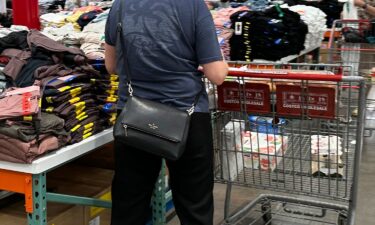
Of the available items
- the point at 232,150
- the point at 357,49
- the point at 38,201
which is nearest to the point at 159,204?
the point at 232,150

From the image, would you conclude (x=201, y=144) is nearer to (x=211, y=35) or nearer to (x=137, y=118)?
(x=137, y=118)

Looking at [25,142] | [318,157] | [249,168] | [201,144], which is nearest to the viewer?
[25,142]

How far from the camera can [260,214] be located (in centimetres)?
342

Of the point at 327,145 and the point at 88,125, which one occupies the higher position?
the point at 88,125

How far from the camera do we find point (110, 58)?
2281 millimetres

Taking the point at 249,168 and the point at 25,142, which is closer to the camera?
the point at 25,142

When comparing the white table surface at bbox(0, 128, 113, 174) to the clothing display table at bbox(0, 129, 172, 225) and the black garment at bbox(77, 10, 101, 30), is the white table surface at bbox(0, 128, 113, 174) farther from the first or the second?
the black garment at bbox(77, 10, 101, 30)

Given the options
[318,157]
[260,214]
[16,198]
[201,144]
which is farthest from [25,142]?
[260,214]

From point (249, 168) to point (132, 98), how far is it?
32.9 inches

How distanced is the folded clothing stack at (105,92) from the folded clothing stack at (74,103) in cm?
4

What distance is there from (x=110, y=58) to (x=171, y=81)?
1.24ft

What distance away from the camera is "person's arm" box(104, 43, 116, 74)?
2234 millimetres

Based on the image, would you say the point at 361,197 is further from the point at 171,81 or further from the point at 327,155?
the point at 171,81

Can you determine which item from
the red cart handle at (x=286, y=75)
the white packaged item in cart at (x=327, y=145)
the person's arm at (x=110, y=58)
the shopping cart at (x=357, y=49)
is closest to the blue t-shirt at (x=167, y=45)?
the person's arm at (x=110, y=58)
